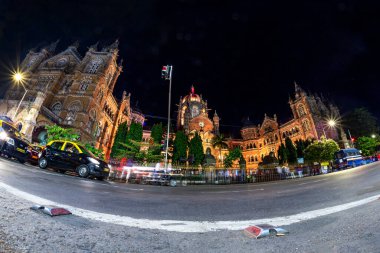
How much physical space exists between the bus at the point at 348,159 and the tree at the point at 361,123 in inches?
1354

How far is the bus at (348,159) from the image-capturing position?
86.4 ft

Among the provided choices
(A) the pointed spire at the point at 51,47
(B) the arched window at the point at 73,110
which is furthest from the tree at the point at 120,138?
(A) the pointed spire at the point at 51,47

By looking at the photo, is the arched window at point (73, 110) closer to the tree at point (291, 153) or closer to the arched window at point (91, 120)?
the arched window at point (91, 120)

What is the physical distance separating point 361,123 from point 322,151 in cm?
3396

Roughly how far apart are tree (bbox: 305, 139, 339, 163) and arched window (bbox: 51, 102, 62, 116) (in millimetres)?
48860

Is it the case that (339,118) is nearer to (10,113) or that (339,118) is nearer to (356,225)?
→ (356,225)

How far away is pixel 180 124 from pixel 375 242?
67.9 meters

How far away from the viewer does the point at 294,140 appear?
5681cm

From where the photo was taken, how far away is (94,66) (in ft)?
135

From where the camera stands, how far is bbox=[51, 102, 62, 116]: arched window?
34406 millimetres

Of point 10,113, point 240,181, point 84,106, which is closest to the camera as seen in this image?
point 240,181

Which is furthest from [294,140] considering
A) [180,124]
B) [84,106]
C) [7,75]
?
[7,75]

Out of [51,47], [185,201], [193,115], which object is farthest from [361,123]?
[51,47]

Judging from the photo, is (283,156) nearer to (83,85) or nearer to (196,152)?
(196,152)
